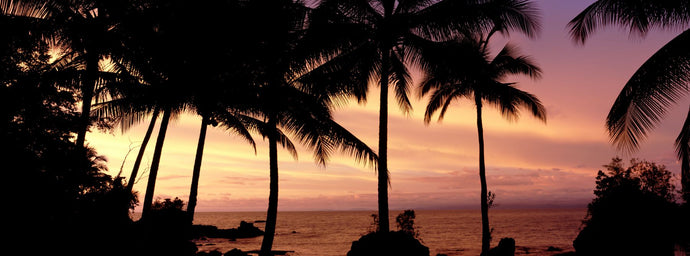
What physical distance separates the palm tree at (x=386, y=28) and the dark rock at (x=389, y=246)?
404 millimetres

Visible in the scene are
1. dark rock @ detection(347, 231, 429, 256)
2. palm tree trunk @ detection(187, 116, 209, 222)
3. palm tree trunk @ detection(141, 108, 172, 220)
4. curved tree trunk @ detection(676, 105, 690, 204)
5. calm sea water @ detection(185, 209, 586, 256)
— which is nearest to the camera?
curved tree trunk @ detection(676, 105, 690, 204)

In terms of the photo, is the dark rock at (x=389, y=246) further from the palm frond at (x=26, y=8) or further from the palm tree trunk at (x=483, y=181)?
the palm frond at (x=26, y=8)

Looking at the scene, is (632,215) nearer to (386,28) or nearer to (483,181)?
(483,181)

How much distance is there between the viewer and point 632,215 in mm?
14695

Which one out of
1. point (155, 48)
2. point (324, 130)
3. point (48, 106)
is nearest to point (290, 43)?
point (324, 130)

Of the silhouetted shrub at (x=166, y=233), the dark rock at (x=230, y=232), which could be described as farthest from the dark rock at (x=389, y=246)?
the dark rock at (x=230, y=232)

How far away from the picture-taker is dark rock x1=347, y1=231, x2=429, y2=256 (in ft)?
42.2

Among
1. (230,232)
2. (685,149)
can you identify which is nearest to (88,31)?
(685,149)

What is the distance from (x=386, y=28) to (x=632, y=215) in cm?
1074

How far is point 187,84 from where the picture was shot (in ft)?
46.0

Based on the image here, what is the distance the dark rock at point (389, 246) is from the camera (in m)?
12.9

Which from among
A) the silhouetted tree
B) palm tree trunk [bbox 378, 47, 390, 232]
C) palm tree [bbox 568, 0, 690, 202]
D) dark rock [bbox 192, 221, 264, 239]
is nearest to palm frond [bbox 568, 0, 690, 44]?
palm tree [bbox 568, 0, 690, 202]

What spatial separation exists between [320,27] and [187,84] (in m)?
4.88

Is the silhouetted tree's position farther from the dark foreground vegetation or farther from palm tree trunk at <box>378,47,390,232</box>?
A: palm tree trunk at <box>378,47,390,232</box>
